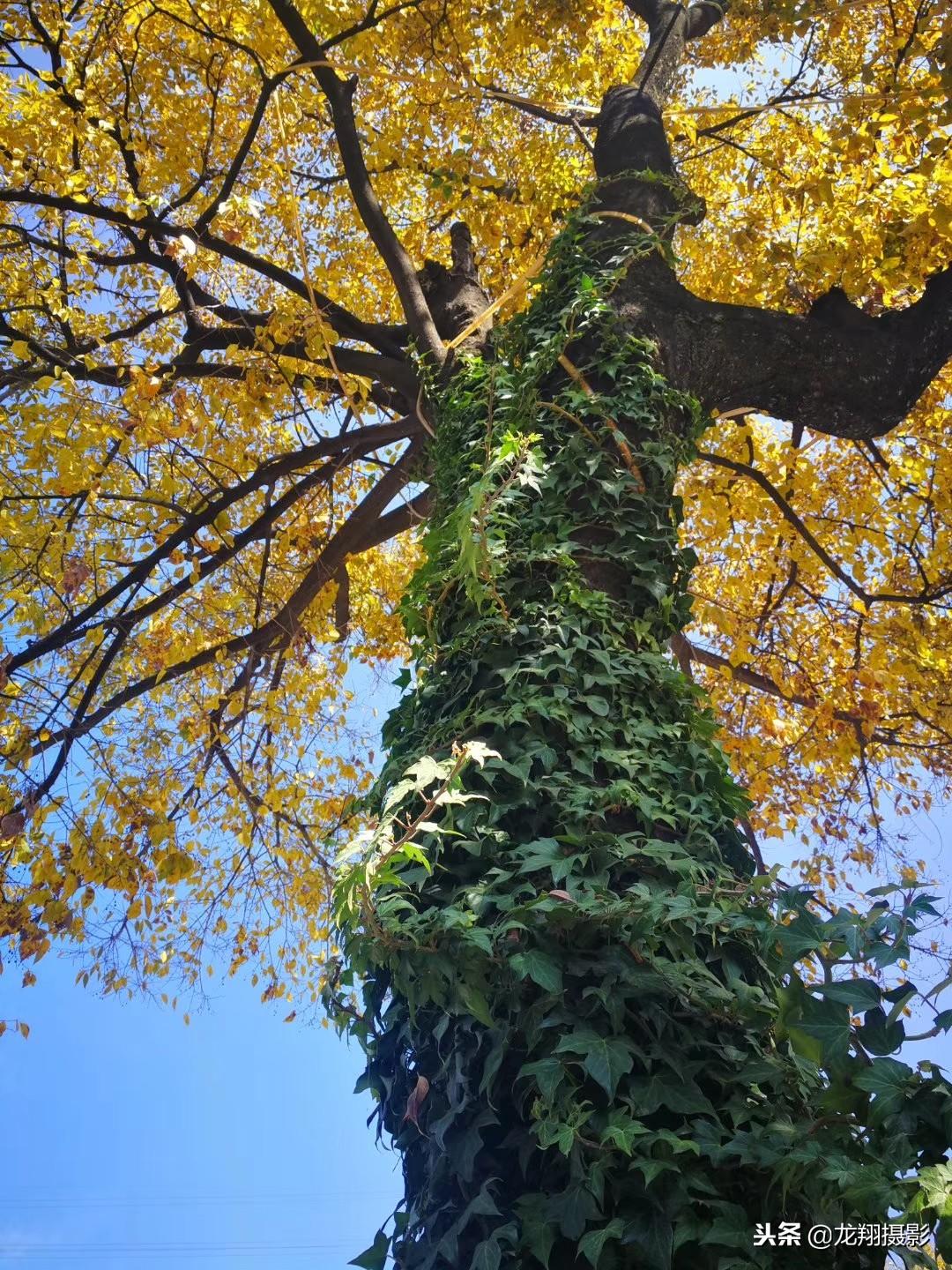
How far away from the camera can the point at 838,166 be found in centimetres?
586

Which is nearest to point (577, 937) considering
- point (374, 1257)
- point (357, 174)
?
point (374, 1257)

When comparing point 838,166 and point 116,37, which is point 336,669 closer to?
point 116,37

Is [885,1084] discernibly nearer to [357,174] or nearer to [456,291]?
[357,174]

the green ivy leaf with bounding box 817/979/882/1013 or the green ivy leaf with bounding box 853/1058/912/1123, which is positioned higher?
the green ivy leaf with bounding box 817/979/882/1013

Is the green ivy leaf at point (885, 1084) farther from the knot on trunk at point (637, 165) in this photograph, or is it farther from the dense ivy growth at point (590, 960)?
the knot on trunk at point (637, 165)

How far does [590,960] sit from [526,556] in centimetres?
106

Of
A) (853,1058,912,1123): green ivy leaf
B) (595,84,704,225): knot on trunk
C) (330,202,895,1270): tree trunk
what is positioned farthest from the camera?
(595,84,704,225): knot on trunk

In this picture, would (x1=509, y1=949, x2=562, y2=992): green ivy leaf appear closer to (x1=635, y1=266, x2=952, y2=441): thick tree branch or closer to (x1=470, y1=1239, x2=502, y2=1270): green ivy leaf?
(x1=470, y1=1239, x2=502, y2=1270): green ivy leaf

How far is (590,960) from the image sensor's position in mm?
1548

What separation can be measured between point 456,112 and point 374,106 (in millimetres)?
1044

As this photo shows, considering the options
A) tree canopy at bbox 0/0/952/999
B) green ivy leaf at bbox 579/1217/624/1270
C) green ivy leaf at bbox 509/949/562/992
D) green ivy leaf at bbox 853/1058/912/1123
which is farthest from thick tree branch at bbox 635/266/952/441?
green ivy leaf at bbox 579/1217/624/1270

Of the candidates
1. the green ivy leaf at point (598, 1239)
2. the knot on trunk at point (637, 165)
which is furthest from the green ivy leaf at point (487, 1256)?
the knot on trunk at point (637, 165)

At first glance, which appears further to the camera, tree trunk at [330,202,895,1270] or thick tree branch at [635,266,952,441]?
thick tree branch at [635,266,952,441]

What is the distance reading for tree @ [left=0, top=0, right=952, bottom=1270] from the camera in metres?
1.45
